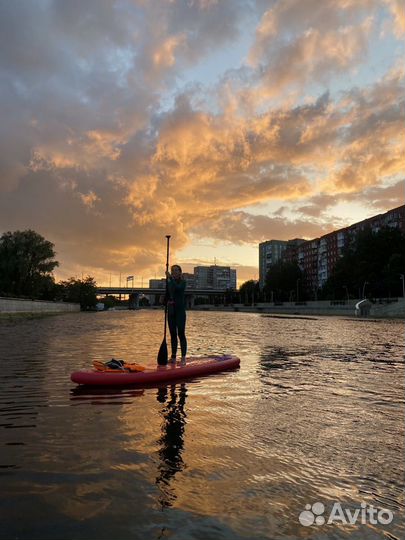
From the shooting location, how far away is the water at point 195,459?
4.03 meters

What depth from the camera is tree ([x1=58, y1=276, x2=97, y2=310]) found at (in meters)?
157

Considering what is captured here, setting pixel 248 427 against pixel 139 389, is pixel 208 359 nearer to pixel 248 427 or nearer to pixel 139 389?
pixel 139 389

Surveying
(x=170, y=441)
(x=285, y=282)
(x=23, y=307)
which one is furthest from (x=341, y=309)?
(x=170, y=441)

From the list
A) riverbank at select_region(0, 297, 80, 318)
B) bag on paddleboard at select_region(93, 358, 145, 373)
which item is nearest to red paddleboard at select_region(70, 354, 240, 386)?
bag on paddleboard at select_region(93, 358, 145, 373)

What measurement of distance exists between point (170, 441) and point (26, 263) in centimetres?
9964

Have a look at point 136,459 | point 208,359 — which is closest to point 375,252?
point 208,359

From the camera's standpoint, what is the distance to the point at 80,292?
527 ft

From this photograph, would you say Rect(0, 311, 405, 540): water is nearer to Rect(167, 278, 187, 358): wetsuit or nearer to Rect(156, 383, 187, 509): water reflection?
Rect(156, 383, 187, 509): water reflection

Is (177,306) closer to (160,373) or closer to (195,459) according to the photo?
(160,373)

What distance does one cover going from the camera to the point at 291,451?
604 cm

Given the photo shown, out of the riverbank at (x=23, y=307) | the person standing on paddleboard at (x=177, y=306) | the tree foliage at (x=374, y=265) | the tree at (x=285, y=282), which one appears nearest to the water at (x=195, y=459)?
the person standing on paddleboard at (x=177, y=306)

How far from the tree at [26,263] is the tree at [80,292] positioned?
49.9 meters

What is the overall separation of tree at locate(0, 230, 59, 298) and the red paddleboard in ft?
299

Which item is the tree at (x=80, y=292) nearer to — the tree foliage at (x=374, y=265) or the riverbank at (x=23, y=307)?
the riverbank at (x=23, y=307)
